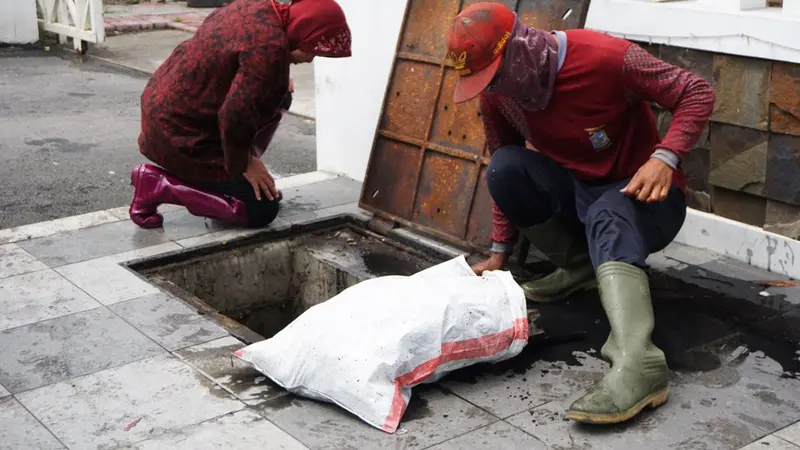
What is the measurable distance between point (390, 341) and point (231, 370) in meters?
0.67

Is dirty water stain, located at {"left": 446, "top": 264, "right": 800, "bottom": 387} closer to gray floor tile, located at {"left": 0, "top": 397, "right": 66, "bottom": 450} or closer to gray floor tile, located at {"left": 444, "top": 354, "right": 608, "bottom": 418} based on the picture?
gray floor tile, located at {"left": 444, "top": 354, "right": 608, "bottom": 418}

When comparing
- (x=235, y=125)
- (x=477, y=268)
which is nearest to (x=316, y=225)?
(x=235, y=125)

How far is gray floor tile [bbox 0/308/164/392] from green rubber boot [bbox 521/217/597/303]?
1.55 m

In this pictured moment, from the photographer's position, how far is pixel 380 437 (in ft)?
10.1

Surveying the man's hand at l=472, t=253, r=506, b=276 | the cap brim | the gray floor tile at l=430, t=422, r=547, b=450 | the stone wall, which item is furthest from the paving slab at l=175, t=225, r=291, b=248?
the gray floor tile at l=430, t=422, r=547, b=450

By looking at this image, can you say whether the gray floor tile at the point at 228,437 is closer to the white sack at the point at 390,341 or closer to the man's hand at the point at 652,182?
the white sack at the point at 390,341

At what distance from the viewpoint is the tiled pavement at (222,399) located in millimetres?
3064

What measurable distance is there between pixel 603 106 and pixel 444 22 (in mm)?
1517

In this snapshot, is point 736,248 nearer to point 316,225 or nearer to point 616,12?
point 616,12

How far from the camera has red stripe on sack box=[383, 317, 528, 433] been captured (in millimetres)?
3148

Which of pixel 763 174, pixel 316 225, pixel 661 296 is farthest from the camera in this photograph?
pixel 316 225

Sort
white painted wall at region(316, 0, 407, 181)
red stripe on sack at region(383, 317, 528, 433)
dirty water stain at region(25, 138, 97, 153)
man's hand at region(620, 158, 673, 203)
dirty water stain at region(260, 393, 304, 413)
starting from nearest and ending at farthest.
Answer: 1. red stripe on sack at region(383, 317, 528, 433)
2. dirty water stain at region(260, 393, 304, 413)
3. man's hand at region(620, 158, 673, 203)
4. white painted wall at region(316, 0, 407, 181)
5. dirty water stain at region(25, 138, 97, 153)

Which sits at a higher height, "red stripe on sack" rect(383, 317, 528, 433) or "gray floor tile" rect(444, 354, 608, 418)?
"red stripe on sack" rect(383, 317, 528, 433)

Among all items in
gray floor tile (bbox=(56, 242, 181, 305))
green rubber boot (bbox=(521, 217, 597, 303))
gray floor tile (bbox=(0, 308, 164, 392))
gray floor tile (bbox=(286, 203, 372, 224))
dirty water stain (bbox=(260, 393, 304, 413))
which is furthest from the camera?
gray floor tile (bbox=(286, 203, 372, 224))
